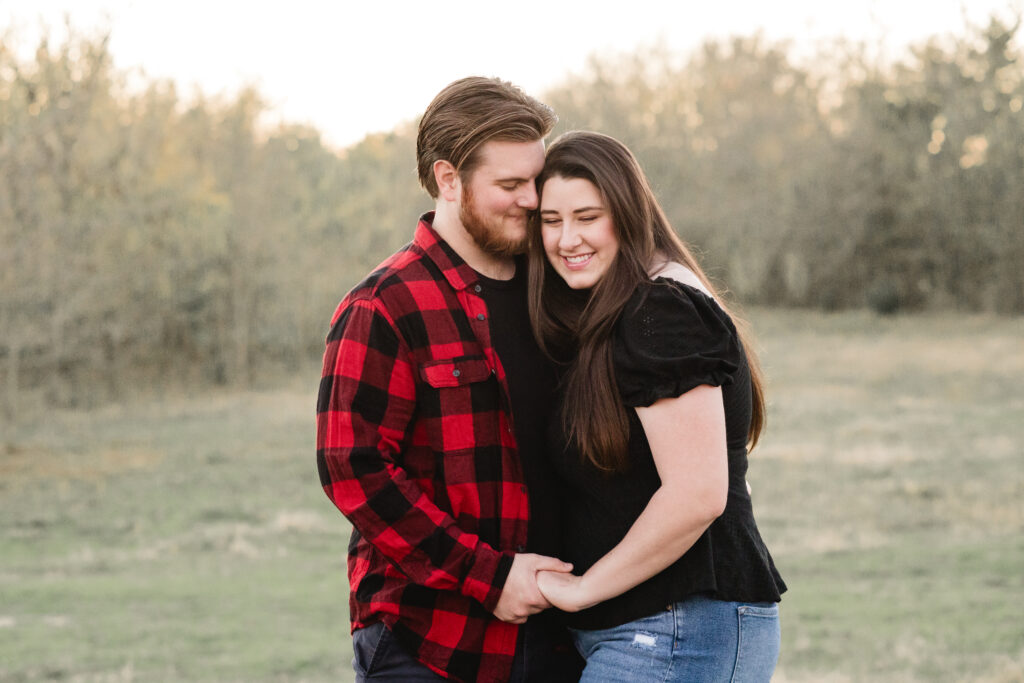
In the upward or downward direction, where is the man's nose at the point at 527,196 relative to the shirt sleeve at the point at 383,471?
upward

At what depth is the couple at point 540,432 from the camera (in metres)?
2.41

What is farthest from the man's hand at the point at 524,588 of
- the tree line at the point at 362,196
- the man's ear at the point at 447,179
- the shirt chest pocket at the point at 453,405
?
the tree line at the point at 362,196

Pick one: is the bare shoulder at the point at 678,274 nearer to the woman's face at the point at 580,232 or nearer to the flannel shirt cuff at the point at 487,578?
the woman's face at the point at 580,232

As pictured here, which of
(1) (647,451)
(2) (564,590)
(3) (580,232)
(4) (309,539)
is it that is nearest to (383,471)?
(2) (564,590)

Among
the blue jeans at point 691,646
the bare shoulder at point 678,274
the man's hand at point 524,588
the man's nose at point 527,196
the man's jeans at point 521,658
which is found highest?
the man's nose at point 527,196

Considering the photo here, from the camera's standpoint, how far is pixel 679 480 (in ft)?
7.70

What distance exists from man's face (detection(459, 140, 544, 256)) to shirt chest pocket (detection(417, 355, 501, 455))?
12.5 inches

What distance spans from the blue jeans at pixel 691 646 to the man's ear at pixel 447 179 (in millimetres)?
1109

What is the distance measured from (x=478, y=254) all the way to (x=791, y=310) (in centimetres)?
3471

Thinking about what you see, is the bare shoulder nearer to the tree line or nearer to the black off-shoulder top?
the black off-shoulder top

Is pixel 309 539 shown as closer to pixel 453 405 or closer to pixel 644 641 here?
pixel 453 405

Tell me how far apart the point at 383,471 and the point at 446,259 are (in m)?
0.56

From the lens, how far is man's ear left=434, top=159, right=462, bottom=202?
2748 mm

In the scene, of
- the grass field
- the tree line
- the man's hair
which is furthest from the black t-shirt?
the tree line
